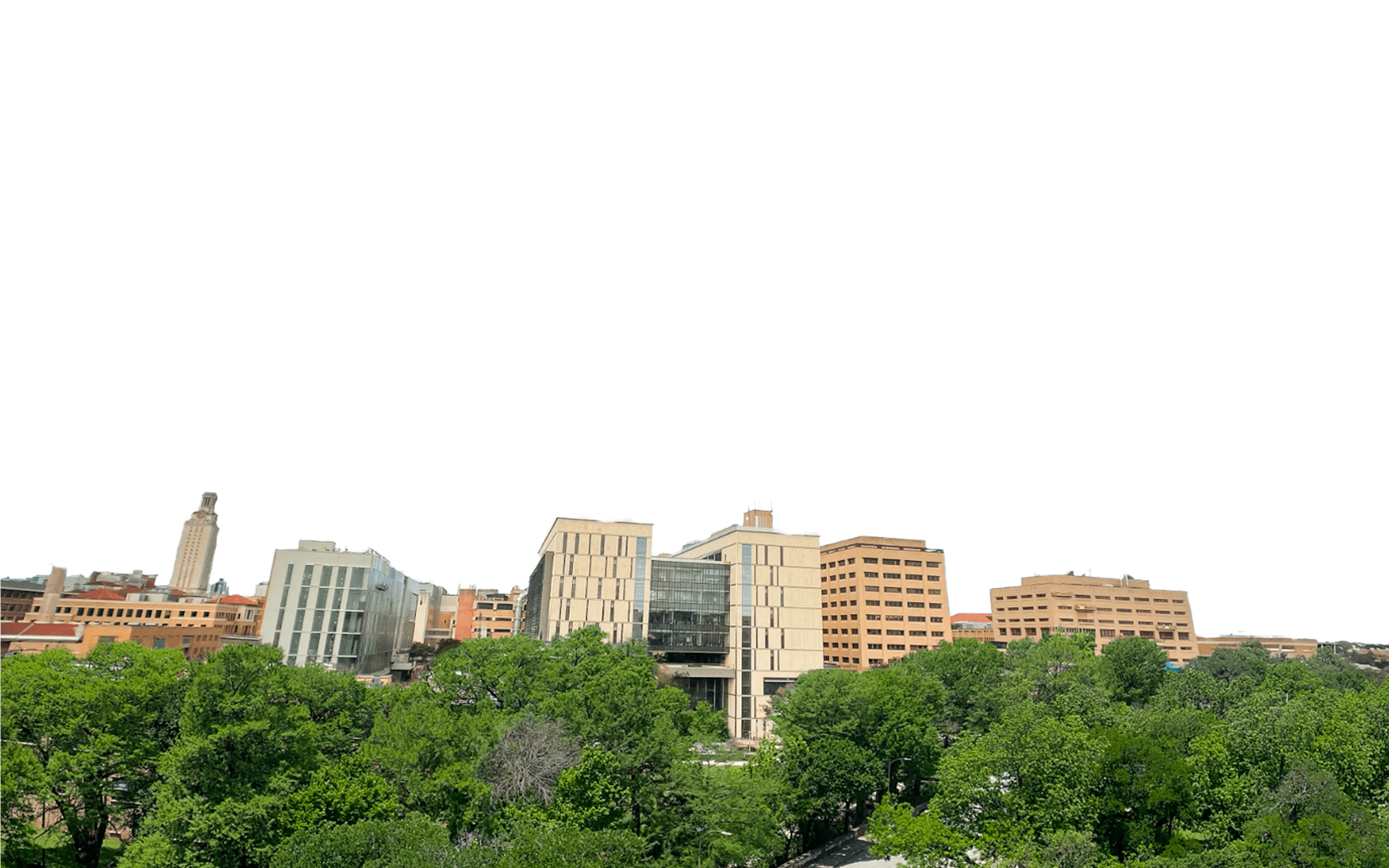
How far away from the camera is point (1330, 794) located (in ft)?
93.9

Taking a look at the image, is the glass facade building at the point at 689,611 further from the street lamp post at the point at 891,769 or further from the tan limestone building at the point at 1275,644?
the tan limestone building at the point at 1275,644

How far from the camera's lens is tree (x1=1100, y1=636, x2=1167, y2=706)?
7375 centimetres

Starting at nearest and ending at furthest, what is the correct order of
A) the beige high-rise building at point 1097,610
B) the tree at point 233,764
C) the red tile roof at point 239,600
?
the tree at point 233,764, the red tile roof at point 239,600, the beige high-rise building at point 1097,610

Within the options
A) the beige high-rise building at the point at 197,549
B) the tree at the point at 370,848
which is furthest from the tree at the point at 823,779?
the beige high-rise building at the point at 197,549

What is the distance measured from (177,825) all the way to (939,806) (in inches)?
1335

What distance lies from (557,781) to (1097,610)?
15982 centimetres

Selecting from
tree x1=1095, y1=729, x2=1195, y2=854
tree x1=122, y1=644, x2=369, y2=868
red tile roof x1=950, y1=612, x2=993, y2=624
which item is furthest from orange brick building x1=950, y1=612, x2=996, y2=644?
tree x1=122, y1=644, x2=369, y2=868

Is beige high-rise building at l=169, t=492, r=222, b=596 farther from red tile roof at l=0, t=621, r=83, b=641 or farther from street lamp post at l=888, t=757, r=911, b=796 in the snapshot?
street lamp post at l=888, t=757, r=911, b=796

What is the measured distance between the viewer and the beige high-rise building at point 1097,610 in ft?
497

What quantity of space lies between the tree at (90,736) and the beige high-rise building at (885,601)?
112 metres

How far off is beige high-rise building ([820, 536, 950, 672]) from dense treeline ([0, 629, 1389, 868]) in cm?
8721

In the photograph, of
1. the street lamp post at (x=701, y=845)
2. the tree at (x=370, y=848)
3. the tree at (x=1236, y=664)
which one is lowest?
the street lamp post at (x=701, y=845)

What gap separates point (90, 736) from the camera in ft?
103

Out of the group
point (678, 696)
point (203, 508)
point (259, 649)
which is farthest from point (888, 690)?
point (203, 508)
